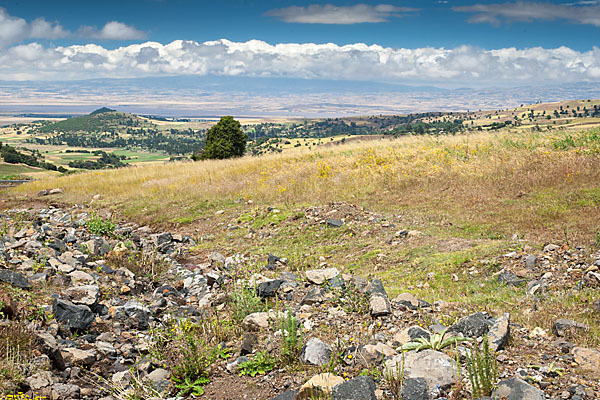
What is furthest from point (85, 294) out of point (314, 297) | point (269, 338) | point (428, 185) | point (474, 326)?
point (428, 185)

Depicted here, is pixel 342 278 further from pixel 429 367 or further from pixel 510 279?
pixel 429 367

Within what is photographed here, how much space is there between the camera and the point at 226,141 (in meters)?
33.4

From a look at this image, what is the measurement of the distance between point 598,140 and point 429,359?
1410 cm

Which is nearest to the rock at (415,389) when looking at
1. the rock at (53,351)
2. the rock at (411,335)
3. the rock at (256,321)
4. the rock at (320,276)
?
the rock at (411,335)

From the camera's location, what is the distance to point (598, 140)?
549 inches

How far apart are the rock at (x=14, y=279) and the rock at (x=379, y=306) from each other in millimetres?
5108

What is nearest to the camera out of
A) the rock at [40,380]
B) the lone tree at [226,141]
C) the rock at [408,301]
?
the rock at [40,380]

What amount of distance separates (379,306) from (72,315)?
13.3 feet

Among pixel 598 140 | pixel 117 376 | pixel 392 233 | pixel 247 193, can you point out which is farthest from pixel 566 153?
pixel 117 376

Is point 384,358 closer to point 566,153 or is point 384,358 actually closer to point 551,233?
point 551,233

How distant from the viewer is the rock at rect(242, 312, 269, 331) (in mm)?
5328

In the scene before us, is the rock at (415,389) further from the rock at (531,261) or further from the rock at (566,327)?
the rock at (531,261)

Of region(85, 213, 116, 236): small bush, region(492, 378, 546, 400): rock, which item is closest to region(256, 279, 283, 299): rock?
region(492, 378, 546, 400): rock

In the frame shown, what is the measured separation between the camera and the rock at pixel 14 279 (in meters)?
5.93
